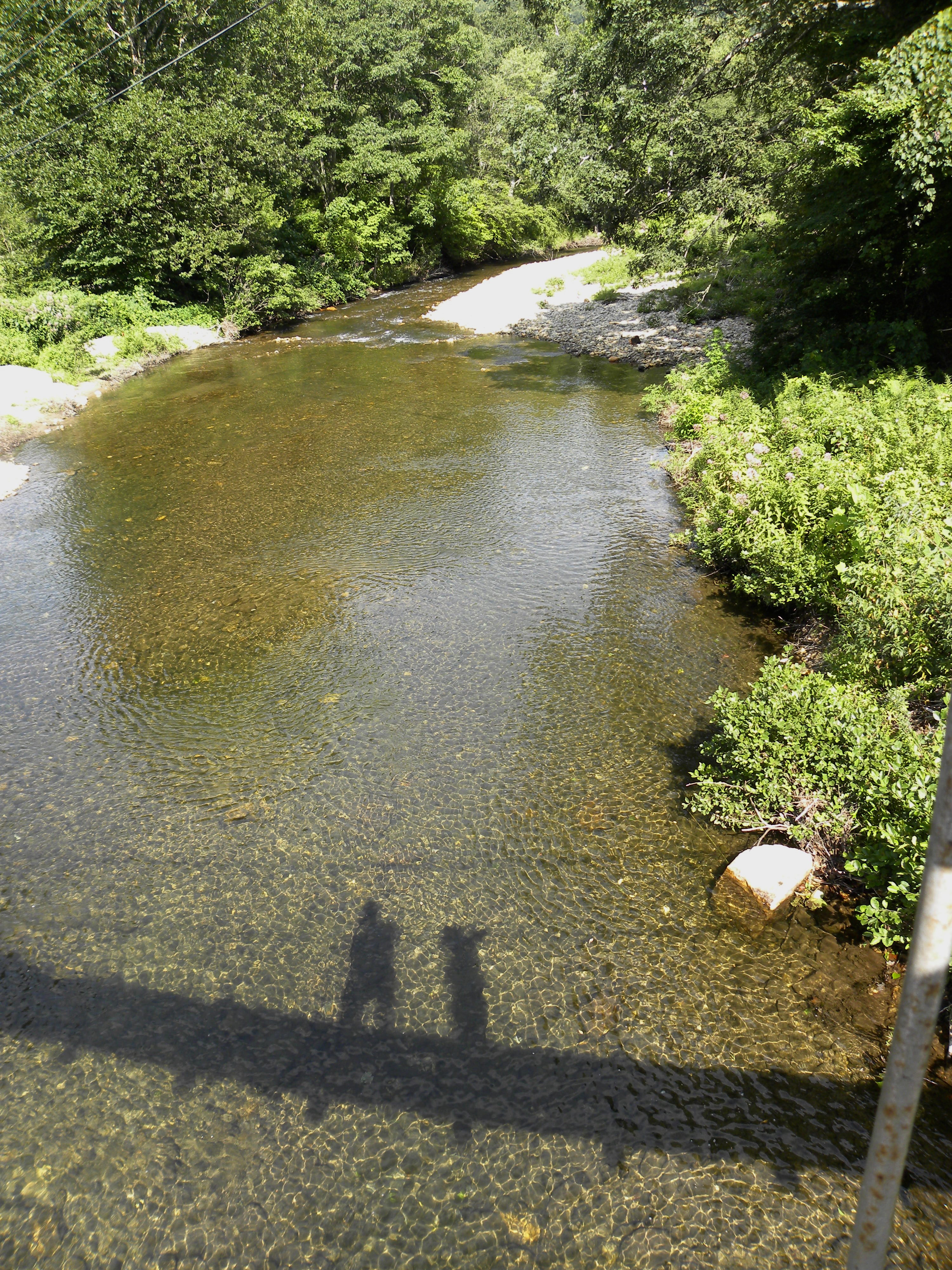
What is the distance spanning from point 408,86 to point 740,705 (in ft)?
127

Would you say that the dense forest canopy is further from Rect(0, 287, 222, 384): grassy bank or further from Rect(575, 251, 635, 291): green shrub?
Rect(575, 251, 635, 291): green shrub

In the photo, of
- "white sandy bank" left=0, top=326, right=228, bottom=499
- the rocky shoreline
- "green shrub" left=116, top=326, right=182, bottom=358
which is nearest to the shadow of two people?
"white sandy bank" left=0, top=326, right=228, bottom=499

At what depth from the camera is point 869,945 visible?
4.38 metres

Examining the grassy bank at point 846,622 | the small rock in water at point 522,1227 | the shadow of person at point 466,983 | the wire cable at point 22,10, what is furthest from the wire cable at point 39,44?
the small rock in water at point 522,1227

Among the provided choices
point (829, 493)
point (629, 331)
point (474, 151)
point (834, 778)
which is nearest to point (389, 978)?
point (834, 778)

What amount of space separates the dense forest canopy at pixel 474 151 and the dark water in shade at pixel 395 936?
5.48 m

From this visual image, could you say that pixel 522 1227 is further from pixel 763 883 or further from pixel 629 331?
pixel 629 331

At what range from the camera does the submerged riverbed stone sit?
4.59 metres

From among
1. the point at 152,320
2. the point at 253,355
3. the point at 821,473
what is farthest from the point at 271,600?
the point at 152,320

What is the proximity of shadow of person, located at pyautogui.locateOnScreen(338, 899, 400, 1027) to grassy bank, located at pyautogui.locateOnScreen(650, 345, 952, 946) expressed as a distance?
2.41 m

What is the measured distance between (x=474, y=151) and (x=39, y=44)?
25.1 meters

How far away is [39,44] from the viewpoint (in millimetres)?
21281

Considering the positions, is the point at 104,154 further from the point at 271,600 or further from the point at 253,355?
the point at 271,600

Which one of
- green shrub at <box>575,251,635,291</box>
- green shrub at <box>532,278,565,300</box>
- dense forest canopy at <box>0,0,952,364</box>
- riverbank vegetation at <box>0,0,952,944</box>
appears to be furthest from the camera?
green shrub at <box>532,278,565,300</box>
